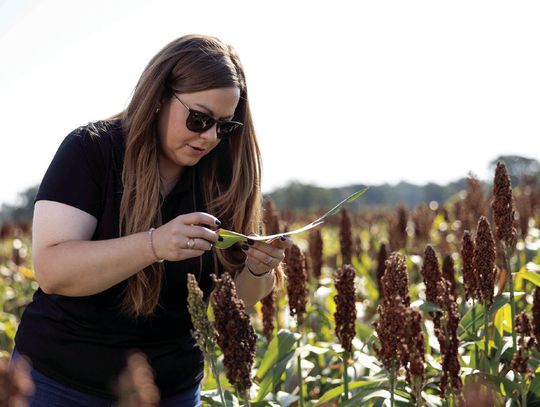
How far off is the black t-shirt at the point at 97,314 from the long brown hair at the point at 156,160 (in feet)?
0.24

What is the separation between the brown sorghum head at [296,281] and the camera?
12.9 ft

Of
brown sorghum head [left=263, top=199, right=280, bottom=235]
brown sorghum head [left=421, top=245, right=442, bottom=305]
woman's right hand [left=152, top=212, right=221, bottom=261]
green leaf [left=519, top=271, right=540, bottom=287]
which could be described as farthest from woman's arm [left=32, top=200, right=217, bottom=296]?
brown sorghum head [left=263, top=199, right=280, bottom=235]

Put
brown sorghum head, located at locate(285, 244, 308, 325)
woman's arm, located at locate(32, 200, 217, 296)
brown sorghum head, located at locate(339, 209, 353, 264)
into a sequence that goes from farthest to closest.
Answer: brown sorghum head, located at locate(339, 209, 353, 264) < brown sorghum head, located at locate(285, 244, 308, 325) < woman's arm, located at locate(32, 200, 217, 296)

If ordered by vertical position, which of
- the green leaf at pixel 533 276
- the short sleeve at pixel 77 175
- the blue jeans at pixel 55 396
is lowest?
the blue jeans at pixel 55 396

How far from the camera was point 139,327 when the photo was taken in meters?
3.39

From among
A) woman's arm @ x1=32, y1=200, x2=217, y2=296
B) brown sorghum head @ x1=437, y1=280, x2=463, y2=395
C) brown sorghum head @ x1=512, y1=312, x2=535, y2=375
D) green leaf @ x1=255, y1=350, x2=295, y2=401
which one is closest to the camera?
brown sorghum head @ x1=437, y1=280, x2=463, y2=395

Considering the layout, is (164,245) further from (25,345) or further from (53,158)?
(25,345)

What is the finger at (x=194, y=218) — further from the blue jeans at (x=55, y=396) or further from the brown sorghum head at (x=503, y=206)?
the brown sorghum head at (x=503, y=206)

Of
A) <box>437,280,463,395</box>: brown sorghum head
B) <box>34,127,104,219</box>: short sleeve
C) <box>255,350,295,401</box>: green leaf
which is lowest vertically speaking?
<box>255,350,295,401</box>: green leaf

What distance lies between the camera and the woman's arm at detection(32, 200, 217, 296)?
8.39 ft

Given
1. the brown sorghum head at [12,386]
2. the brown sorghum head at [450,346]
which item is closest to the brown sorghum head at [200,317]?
the brown sorghum head at [450,346]

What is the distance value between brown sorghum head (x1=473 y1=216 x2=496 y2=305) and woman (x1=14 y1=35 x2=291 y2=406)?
2.71 ft

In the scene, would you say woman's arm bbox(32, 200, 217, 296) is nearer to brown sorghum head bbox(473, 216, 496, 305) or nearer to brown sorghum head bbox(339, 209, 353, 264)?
brown sorghum head bbox(473, 216, 496, 305)

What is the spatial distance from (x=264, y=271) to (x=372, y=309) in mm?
3173
